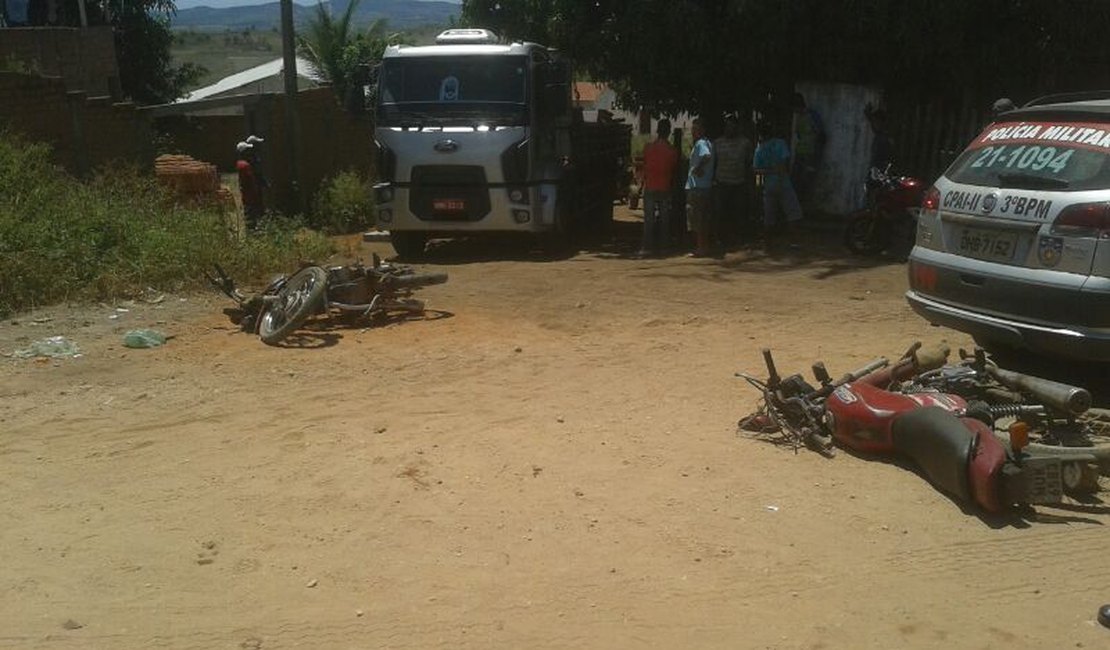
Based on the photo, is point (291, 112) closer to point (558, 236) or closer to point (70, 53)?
point (558, 236)

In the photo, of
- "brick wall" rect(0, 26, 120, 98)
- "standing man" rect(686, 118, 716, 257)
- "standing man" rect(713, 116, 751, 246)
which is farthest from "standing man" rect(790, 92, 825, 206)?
"brick wall" rect(0, 26, 120, 98)

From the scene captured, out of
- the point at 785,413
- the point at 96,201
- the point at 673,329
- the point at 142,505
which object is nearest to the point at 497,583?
the point at 142,505

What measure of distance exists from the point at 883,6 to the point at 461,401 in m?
8.90

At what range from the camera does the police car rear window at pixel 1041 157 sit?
588 cm

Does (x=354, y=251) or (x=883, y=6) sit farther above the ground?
(x=883, y=6)

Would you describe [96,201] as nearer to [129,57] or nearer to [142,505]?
[142,505]

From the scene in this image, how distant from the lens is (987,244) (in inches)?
249

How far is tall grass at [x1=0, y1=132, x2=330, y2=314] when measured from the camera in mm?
10055

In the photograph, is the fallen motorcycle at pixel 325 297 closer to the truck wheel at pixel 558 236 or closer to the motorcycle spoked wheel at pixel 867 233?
the truck wheel at pixel 558 236

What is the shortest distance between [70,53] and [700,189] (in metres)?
16.2

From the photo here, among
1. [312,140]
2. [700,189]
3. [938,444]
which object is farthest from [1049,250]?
[312,140]

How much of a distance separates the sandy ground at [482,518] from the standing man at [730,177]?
5.74 meters

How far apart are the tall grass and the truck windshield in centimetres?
220

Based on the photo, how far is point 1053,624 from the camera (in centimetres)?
396
